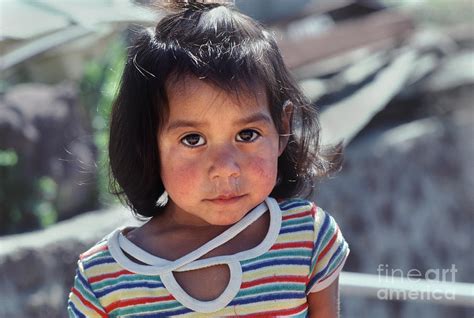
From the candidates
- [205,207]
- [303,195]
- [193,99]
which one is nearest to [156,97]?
[193,99]

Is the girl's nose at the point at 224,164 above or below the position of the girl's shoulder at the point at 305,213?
above

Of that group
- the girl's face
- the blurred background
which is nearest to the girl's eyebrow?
the girl's face

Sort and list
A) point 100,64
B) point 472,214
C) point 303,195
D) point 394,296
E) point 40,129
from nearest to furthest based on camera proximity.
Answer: point 303,195
point 394,296
point 40,129
point 100,64
point 472,214

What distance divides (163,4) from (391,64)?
298cm

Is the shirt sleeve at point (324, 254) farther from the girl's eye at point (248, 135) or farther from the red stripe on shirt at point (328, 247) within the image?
the girl's eye at point (248, 135)

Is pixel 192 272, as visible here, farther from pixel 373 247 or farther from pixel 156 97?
pixel 373 247

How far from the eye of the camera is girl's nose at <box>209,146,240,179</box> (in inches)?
57.7

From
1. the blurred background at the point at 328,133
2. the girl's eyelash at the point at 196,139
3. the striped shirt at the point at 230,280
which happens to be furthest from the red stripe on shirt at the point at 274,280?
the blurred background at the point at 328,133

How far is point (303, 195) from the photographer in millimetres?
1888

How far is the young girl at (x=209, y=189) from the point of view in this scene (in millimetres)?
1489

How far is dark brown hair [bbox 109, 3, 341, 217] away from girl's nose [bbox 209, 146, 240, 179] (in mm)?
105

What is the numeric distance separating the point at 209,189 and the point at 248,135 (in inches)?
4.6

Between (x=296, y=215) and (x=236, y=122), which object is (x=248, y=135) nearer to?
(x=236, y=122)

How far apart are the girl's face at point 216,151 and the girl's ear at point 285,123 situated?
81 millimetres
